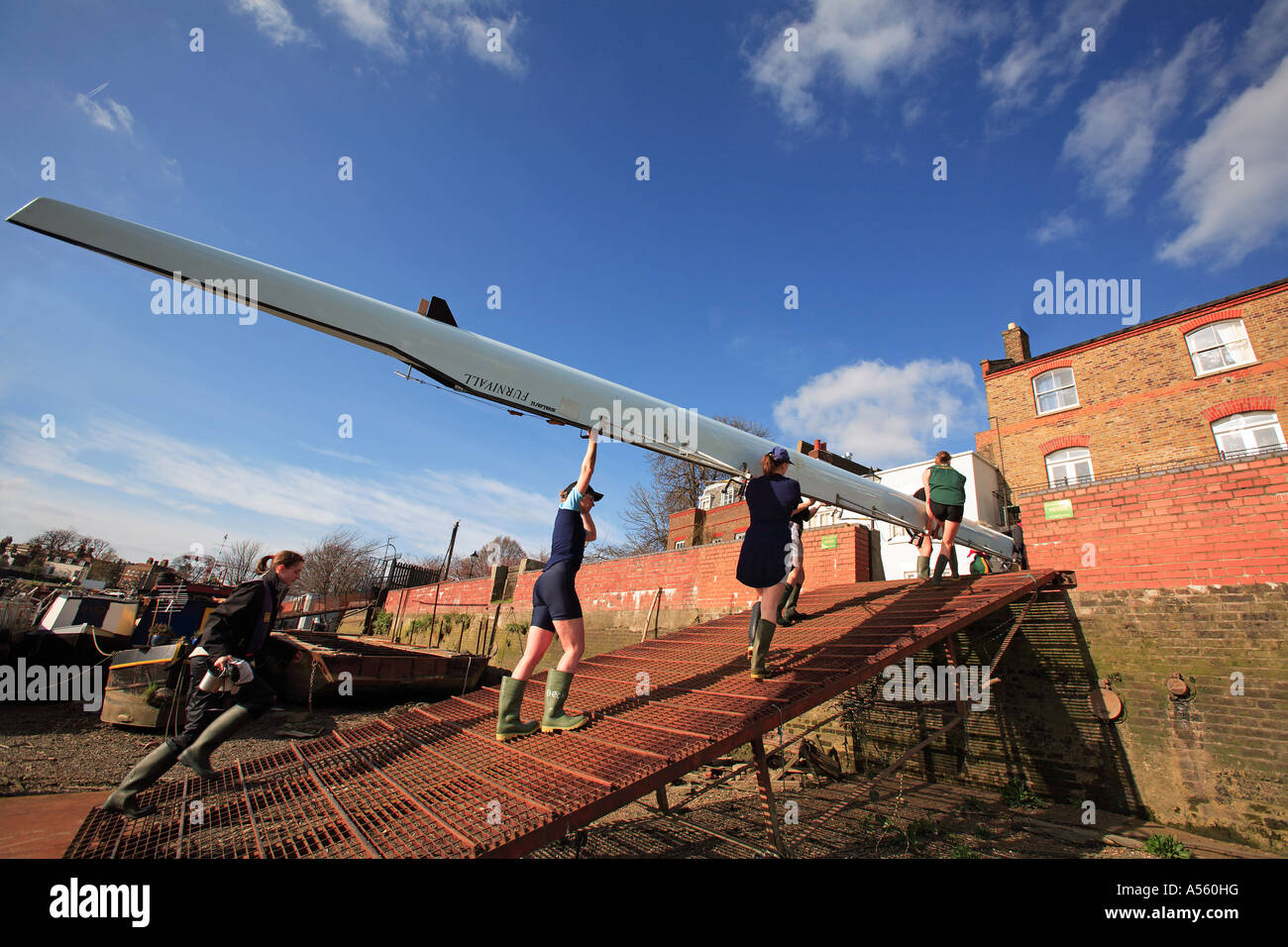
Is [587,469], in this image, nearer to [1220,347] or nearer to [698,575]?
[698,575]

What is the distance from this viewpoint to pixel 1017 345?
20.5m

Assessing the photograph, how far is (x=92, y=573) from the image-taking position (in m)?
33.0

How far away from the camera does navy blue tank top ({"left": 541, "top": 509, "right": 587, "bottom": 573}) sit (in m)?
3.67

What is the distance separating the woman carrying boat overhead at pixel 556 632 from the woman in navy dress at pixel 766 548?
1334mm

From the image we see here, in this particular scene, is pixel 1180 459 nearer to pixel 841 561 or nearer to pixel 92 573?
pixel 841 561

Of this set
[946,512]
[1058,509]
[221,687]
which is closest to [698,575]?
[946,512]

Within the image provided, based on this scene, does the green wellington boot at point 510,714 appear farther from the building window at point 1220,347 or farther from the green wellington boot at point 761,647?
the building window at point 1220,347

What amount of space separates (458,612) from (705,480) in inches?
585

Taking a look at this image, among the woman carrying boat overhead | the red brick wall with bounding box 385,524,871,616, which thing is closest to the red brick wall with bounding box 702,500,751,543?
the red brick wall with bounding box 385,524,871,616

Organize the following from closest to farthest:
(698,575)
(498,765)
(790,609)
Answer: (498,765) → (790,609) → (698,575)

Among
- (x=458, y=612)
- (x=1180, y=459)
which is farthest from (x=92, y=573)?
(x=1180, y=459)

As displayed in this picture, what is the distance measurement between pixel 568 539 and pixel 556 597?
446 mm

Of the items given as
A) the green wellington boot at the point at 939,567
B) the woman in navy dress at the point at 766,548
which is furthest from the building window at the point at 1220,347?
the woman in navy dress at the point at 766,548

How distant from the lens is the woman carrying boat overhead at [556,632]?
11.2 feet
